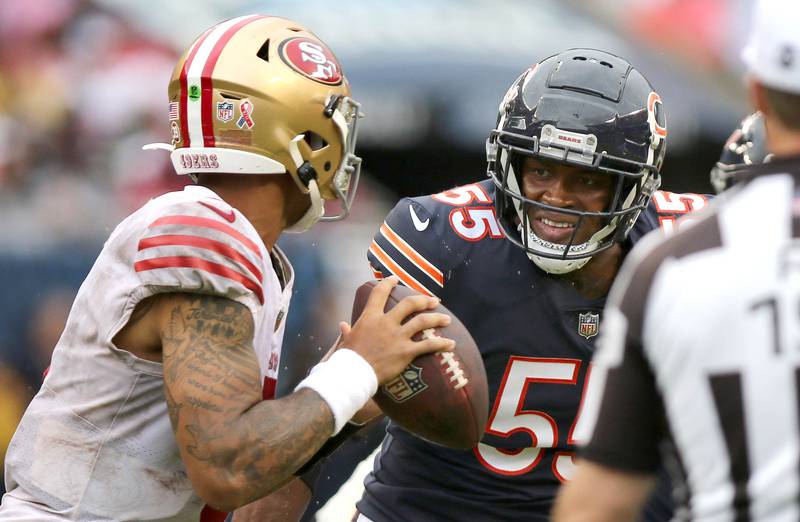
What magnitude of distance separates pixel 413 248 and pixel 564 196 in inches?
16.0

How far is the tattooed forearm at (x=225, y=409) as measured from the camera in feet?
7.78

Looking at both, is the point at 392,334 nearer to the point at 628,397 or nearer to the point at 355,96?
the point at 628,397

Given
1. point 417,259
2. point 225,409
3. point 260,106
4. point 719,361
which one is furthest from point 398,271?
point 719,361

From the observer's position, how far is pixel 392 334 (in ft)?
8.73

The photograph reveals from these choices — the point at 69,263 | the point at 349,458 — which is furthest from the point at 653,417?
the point at 69,263

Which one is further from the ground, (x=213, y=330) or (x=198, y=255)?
(x=198, y=255)

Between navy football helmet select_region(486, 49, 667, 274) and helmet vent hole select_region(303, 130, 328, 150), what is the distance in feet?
1.84

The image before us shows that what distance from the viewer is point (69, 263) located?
555 cm

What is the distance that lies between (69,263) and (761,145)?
3.06 meters

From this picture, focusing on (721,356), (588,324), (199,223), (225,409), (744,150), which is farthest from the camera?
(744,150)

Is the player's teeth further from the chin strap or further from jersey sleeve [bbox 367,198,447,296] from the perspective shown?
the chin strap

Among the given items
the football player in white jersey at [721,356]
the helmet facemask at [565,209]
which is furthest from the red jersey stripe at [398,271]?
the football player in white jersey at [721,356]

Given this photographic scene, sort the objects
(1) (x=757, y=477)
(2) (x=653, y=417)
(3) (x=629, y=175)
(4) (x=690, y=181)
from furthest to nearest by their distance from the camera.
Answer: (4) (x=690, y=181)
(3) (x=629, y=175)
(2) (x=653, y=417)
(1) (x=757, y=477)

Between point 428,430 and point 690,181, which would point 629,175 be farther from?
point 690,181
